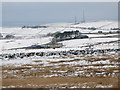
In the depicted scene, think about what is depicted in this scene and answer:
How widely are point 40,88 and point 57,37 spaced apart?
81.7m

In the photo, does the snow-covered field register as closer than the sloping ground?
No

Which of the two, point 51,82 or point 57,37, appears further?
point 57,37

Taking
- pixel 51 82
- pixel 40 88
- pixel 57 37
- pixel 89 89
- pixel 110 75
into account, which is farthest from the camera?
pixel 57 37

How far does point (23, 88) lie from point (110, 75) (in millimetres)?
8692

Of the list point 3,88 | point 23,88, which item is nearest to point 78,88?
point 23,88

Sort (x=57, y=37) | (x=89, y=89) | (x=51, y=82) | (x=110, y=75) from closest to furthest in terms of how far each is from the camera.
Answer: (x=89, y=89) < (x=51, y=82) < (x=110, y=75) < (x=57, y=37)

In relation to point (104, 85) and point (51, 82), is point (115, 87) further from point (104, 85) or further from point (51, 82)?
point (51, 82)

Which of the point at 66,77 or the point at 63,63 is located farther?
the point at 63,63

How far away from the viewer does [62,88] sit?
64.2 feet

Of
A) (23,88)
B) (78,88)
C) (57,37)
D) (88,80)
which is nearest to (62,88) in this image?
(78,88)

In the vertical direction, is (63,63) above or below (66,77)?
below

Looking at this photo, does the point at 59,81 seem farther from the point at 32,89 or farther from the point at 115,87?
the point at 115,87

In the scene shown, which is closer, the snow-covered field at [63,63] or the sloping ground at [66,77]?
the sloping ground at [66,77]

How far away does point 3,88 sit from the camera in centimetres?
2091
